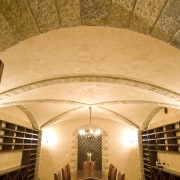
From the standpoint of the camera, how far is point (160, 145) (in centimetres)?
528

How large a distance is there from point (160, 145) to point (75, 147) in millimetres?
3817

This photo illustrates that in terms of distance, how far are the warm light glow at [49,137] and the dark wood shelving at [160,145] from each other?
3859 millimetres

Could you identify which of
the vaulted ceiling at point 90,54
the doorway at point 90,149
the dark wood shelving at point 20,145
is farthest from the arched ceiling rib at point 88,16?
the doorway at point 90,149

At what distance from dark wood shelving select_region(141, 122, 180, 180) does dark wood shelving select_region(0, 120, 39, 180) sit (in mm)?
4234

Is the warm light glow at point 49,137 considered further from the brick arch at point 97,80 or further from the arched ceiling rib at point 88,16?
the arched ceiling rib at point 88,16

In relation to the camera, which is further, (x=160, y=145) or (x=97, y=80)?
(x=160, y=145)

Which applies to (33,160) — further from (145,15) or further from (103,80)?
(145,15)

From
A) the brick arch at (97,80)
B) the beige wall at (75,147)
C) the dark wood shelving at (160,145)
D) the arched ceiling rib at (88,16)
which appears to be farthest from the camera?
the beige wall at (75,147)

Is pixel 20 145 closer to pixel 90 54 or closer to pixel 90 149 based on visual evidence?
pixel 90 149

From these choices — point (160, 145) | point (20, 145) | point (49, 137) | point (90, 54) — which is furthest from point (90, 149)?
point (90, 54)

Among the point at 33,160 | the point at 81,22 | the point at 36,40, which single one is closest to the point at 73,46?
the point at 36,40

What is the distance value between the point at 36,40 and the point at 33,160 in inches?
231

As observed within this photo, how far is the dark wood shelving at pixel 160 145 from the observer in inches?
182

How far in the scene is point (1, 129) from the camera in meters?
4.56
